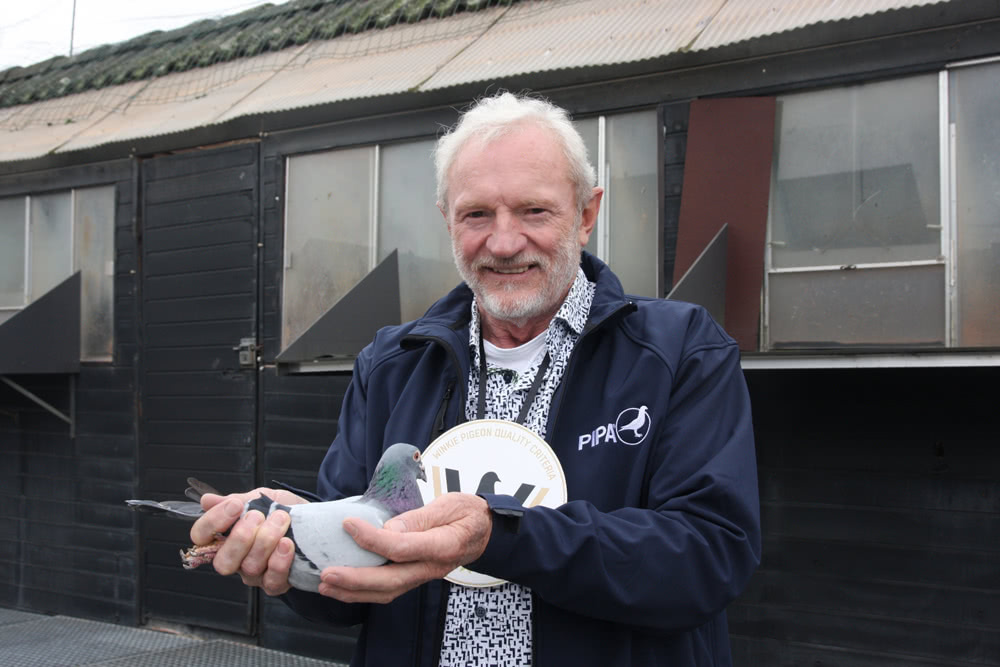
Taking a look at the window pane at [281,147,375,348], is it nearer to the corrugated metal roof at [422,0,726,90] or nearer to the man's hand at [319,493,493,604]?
the corrugated metal roof at [422,0,726,90]

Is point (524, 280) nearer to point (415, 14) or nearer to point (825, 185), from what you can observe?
point (825, 185)

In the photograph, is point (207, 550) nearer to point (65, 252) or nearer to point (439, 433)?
point (439, 433)

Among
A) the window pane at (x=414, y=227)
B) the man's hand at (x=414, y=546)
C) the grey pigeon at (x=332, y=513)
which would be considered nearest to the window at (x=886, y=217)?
the window pane at (x=414, y=227)

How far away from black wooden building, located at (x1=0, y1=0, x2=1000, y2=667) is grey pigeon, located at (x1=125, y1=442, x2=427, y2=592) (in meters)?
3.25

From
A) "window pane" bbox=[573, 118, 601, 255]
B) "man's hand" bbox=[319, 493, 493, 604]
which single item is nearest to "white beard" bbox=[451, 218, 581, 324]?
"man's hand" bbox=[319, 493, 493, 604]

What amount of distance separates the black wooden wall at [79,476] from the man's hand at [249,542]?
23.2 feet

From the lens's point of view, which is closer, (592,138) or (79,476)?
(592,138)

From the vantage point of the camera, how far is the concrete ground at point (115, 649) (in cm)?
703

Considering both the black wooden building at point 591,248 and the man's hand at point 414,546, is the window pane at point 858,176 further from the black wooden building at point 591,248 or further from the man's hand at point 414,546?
the man's hand at point 414,546

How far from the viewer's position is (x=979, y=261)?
4668 millimetres

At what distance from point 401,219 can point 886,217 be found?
10.7ft

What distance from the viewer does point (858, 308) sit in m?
4.97

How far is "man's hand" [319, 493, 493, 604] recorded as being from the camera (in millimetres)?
1561

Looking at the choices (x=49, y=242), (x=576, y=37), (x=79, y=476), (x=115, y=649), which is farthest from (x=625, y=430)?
(x=49, y=242)
